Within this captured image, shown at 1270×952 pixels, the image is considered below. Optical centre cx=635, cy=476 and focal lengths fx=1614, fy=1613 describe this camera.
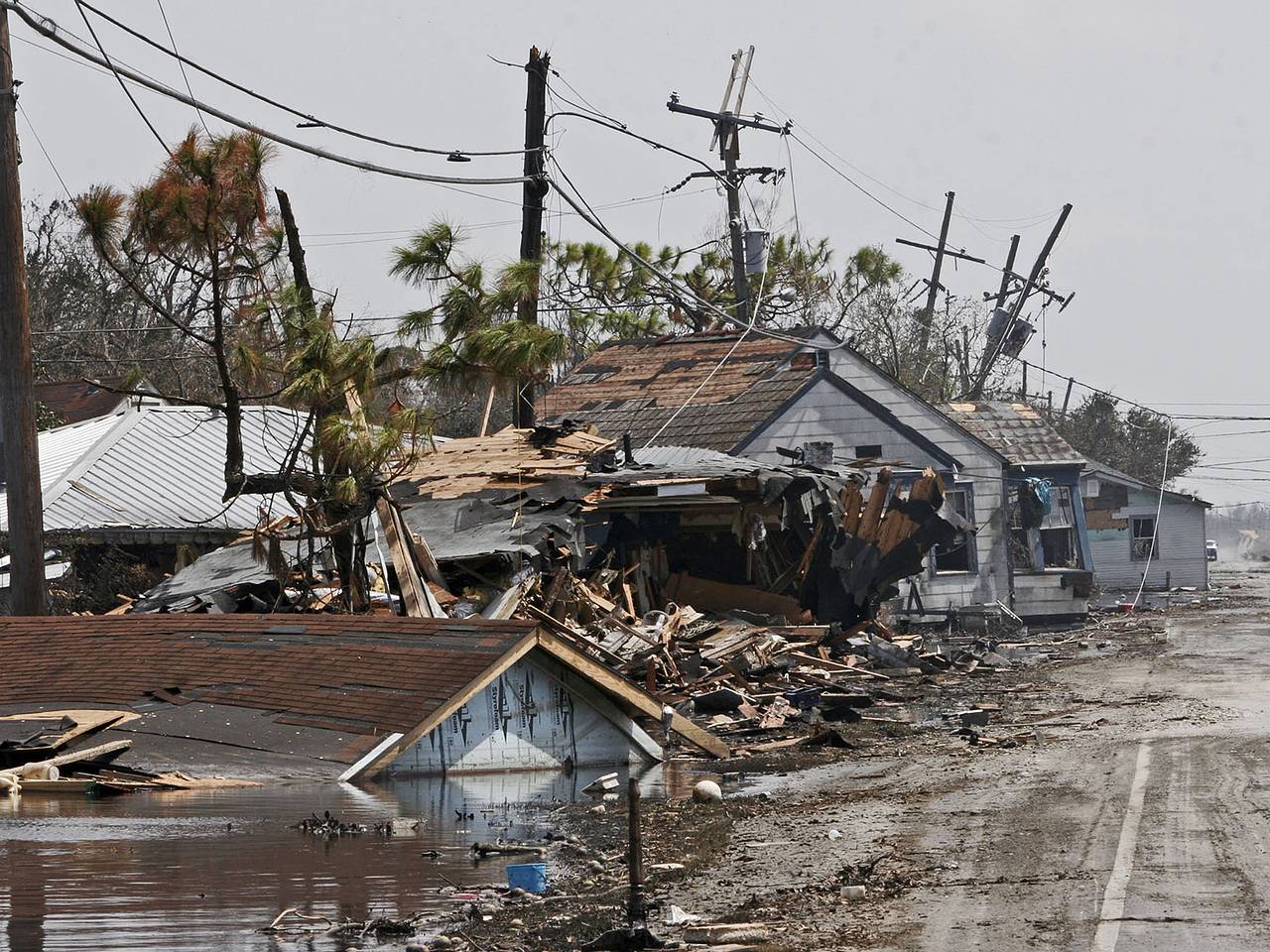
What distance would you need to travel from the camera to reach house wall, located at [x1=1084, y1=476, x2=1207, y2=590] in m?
52.5

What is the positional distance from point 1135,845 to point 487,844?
422cm

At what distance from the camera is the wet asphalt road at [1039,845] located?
7.92 m

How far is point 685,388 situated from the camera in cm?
3675

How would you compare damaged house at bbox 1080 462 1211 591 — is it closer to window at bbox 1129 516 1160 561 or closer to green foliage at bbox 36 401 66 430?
window at bbox 1129 516 1160 561

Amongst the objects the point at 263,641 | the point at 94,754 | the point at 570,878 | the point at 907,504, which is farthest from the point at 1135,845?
the point at 907,504

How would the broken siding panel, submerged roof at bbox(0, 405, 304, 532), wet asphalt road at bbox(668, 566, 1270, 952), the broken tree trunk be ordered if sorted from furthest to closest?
the broken siding panel, submerged roof at bbox(0, 405, 304, 532), the broken tree trunk, wet asphalt road at bbox(668, 566, 1270, 952)

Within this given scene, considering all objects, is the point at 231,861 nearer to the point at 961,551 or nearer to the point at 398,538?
the point at 398,538

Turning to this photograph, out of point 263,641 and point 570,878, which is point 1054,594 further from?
point 570,878

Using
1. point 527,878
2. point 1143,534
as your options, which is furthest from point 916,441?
point 527,878

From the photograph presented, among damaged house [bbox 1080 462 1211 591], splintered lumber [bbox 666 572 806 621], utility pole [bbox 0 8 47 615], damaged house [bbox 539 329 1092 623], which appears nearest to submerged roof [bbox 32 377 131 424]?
damaged house [bbox 539 329 1092 623]

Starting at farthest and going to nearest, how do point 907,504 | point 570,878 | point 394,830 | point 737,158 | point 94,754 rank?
point 737,158 → point 907,504 → point 94,754 → point 394,830 → point 570,878

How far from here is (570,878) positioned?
9898 millimetres

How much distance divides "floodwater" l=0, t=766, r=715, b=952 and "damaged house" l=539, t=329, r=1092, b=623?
19.9 m

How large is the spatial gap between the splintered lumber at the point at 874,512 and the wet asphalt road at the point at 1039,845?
9816mm
